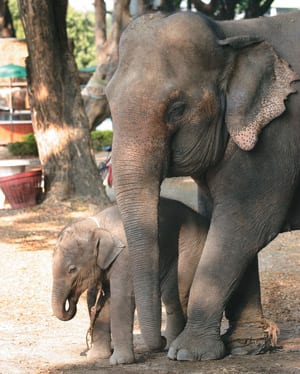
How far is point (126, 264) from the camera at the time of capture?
706cm

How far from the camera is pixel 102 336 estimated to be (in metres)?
7.37

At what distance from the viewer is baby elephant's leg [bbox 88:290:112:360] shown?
24.1ft

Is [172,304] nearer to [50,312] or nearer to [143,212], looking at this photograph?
[143,212]

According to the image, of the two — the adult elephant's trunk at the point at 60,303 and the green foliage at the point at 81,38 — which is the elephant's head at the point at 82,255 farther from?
the green foliage at the point at 81,38

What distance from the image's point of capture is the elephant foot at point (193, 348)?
6.96 metres

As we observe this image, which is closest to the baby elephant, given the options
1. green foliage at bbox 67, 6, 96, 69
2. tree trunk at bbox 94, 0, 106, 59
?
tree trunk at bbox 94, 0, 106, 59

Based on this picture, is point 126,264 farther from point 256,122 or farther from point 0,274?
point 0,274

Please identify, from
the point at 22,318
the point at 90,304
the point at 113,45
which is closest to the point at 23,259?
the point at 22,318

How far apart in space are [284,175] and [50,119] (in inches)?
393

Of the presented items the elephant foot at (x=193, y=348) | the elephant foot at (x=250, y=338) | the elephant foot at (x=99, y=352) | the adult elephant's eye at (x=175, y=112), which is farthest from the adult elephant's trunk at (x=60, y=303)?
the adult elephant's eye at (x=175, y=112)

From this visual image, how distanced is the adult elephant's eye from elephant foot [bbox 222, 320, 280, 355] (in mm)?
1622

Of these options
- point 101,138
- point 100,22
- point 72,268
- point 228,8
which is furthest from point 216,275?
point 228,8

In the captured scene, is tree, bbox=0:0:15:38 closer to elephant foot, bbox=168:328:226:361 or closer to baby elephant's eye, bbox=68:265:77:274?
baby elephant's eye, bbox=68:265:77:274

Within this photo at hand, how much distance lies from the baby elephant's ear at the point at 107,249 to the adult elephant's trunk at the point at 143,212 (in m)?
0.44
